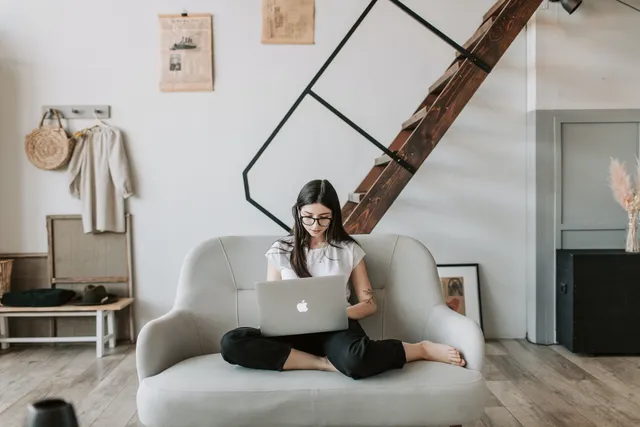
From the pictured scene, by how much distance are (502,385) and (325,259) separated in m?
1.34

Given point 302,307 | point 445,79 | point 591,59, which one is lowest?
point 302,307

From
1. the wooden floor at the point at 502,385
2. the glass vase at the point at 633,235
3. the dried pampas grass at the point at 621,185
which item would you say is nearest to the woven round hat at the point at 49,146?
the wooden floor at the point at 502,385

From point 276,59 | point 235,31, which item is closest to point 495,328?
point 276,59

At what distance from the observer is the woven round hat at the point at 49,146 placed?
4168 mm

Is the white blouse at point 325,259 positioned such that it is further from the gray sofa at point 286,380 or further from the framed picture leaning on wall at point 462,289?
the framed picture leaning on wall at point 462,289

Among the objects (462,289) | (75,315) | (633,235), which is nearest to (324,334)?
(462,289)

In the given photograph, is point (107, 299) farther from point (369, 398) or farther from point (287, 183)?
point (369, 398)

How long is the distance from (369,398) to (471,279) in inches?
94.6

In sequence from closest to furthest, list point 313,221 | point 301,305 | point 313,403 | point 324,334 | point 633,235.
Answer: point 313,403 → point 301,305 → point 324,334 → point 313,221 → point 633,235

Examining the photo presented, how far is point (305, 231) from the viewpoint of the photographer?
268cm

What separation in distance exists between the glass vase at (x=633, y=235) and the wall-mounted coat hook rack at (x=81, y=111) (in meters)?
3.57

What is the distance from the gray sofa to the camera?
2045 millimetres

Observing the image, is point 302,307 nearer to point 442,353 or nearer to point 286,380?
point 286,380

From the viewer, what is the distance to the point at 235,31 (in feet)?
13.8
